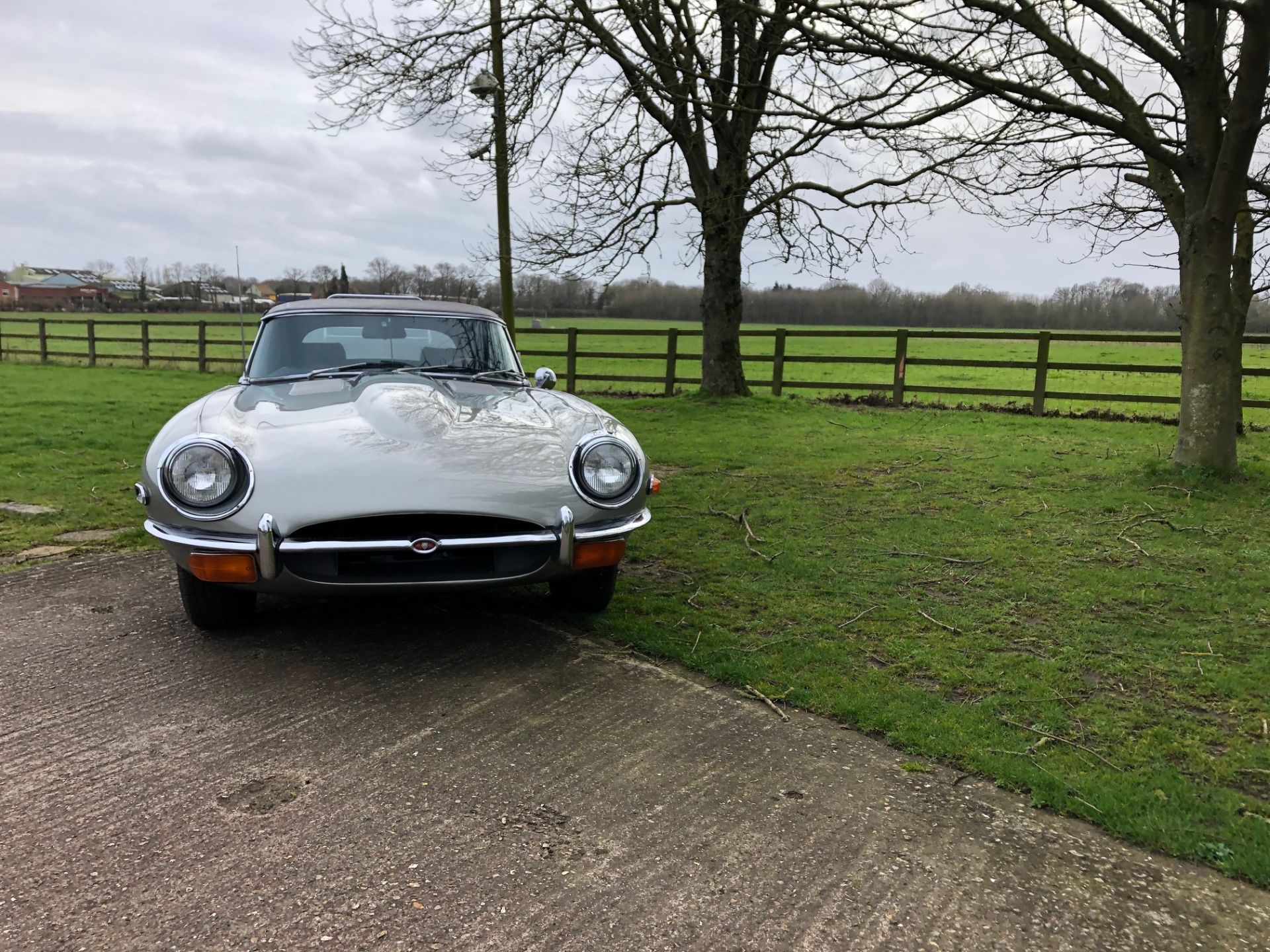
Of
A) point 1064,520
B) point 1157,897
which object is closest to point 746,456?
point 1064,520

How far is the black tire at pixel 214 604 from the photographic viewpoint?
130 inches

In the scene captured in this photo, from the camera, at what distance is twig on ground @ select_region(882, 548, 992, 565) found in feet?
15.4

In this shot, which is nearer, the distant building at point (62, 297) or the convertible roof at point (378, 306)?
the convertible roof at point (378, 306)

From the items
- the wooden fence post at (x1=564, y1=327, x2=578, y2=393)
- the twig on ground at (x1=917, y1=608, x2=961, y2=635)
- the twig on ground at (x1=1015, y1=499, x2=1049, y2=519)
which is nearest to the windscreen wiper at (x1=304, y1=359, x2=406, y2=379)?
the twig on ground at (x1=917, y1=608, x2=961, y2=635)

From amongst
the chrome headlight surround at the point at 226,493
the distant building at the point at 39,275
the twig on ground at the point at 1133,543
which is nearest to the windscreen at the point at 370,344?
the chrome headlight surround at the point at 226,493

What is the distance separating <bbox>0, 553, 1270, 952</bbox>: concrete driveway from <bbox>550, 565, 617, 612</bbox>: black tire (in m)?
0.49

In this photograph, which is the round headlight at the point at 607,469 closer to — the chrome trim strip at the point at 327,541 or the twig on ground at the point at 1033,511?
the chrome trim strip at the point at 327,541

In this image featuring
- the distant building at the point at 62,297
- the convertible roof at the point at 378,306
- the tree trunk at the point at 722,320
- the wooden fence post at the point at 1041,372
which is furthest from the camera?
→ the distant building at the point at 62,297

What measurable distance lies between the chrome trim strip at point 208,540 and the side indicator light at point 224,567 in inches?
0.8

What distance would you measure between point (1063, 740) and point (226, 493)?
9.63 feet

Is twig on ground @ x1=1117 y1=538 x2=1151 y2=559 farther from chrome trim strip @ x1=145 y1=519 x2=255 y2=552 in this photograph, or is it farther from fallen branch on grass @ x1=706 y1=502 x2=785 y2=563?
chrome trim strip @ x1=145 y1=519 x2=255 y2=552

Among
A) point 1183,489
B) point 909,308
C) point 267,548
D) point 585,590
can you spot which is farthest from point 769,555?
point 909,308

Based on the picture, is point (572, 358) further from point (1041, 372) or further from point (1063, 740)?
point (1063, 740)

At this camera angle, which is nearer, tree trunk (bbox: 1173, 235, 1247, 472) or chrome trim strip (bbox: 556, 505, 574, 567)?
chrome trim strip (bbox: 556, 505, 574, 567)
